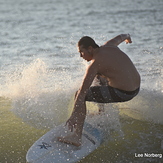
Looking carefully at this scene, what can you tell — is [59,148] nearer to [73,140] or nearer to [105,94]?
[73,140]

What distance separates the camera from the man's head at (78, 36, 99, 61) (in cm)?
521

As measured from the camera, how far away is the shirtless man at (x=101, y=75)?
5.09m

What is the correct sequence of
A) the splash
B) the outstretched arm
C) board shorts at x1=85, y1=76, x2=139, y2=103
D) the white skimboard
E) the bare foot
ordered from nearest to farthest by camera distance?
the white skimboard < the bare foot < board shorts at x1=85, y1=76, x2=139, y2=103 < the outstretched arm < the splash

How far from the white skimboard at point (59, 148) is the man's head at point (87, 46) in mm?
1299

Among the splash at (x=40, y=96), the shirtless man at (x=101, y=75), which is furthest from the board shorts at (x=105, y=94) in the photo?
the splash at (x=40, y=96)

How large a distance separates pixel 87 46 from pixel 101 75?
523 millimetres

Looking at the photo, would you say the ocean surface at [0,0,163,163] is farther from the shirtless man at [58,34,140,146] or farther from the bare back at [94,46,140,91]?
the bare back at [94,46,140,91]

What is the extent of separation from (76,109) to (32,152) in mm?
921

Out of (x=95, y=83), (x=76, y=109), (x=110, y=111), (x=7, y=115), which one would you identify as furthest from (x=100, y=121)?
(x=7, y=115)

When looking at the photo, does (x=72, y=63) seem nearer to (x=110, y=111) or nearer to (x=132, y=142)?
(x=110, y=111)

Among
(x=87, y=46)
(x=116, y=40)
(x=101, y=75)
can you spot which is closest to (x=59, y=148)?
(x=101, y=75)

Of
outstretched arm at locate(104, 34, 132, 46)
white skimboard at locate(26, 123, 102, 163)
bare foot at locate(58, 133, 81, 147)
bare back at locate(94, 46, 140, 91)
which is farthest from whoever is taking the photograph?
outstretched arm at locate(104, 34, 132, 46)

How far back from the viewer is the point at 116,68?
5270mm

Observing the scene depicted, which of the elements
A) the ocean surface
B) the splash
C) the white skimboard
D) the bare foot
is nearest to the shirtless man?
the bare foot
